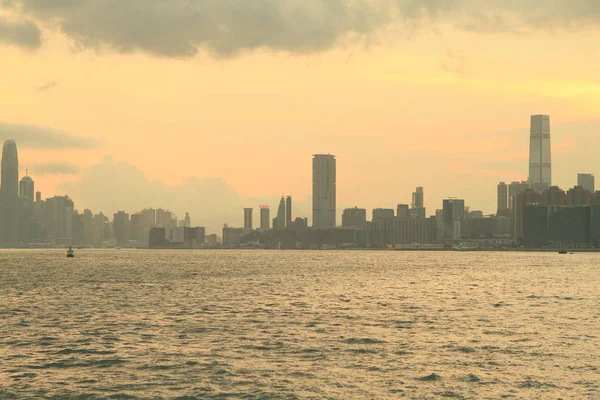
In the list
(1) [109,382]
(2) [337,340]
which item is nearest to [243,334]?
(2) [337,340]

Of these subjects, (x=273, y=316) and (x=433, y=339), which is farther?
(x=273, y=316)

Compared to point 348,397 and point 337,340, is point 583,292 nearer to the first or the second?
point 337,340

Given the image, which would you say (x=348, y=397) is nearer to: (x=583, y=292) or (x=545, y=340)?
(x=545, y=340)

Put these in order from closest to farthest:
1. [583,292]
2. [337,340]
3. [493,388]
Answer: [493,388]
[337,340]
[583,292]

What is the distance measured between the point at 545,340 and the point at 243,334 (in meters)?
27.4

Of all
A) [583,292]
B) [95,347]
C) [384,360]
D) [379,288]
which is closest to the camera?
[384,360]

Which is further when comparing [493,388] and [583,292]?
[583,292]

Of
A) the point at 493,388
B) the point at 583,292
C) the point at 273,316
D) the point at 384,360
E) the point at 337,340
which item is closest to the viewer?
the point at 493,388

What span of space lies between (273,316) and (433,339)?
23819 mm

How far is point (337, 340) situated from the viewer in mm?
Answer: 63500

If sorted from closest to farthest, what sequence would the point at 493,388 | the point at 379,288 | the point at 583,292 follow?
the point at 493,388
the point at 583,292
the point at 379,288

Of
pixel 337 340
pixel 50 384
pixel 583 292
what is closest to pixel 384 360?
pixel 337 340

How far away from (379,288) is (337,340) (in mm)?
72189

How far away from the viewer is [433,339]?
64.3 metres
